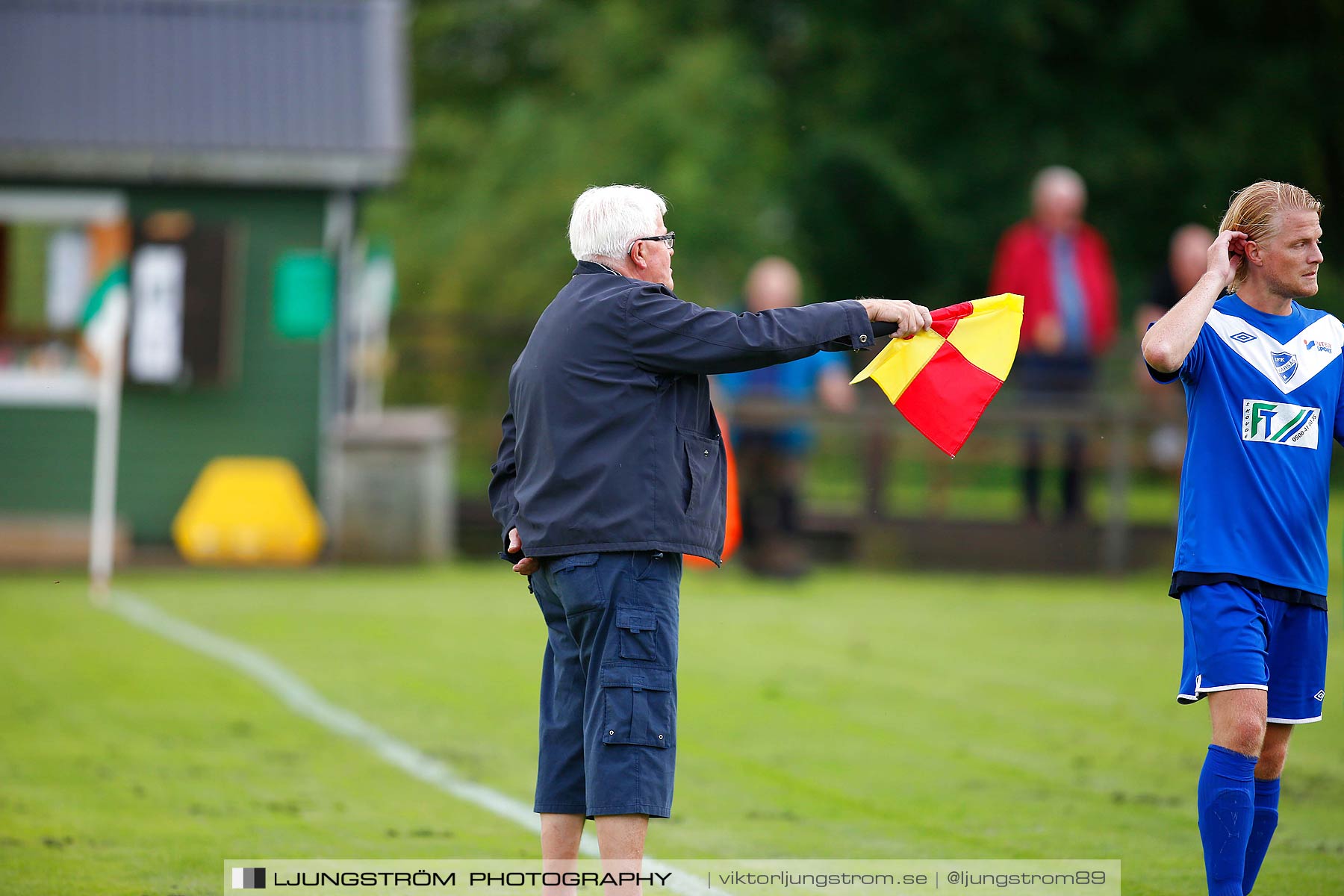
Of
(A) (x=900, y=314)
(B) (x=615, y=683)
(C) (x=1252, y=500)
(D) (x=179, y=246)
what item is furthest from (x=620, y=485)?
(D) (x=179, y=246)

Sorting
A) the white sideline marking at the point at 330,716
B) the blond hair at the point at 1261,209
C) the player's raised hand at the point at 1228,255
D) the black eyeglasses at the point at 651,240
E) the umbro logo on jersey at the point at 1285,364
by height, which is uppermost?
the blond hair at the point at 1261,209

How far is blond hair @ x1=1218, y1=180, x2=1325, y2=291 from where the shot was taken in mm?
5270

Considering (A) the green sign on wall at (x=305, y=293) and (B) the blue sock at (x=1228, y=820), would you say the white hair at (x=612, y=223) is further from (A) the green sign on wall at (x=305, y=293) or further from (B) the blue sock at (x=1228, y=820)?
(A) the green sign on wall at (x=305, y=293)

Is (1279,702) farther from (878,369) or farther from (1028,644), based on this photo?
(1028,644)

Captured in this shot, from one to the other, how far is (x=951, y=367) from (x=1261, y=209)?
38.5 inches

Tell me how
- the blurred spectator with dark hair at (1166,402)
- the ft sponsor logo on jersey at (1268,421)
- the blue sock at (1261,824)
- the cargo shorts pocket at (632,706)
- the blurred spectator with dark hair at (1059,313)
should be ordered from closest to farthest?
the cargo shorts pocket at (632,706) < the ft sponsor logo on jersey at (1268,421) < the blue sock at (1261,824) < the blurred spectator with dark hair at (1166,402) < the blurred spectator with dark hair at (1059,313)

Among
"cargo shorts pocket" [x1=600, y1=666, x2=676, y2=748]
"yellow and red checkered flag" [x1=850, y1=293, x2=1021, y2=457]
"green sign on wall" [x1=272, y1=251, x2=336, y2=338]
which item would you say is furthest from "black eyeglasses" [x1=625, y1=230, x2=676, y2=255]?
"green sign on wall" [x1=272, y1=251, x2=336, y2=338]

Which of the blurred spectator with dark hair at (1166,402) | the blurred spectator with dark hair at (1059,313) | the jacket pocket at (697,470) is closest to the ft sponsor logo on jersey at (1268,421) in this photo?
the jacket pocket at (697,470)

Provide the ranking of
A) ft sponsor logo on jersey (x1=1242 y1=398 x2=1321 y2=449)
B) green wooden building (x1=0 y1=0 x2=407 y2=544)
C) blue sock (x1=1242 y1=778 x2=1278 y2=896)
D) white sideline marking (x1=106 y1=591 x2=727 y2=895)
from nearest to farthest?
ft sponsor logo on jersey (x1=1242 y1=398 x2=1321 y2=449), blue sock (x1=1242 y1=778 x2=1278 y2=896), white sideline marking (x1=106 y1=591 x2=727 y2=895), green wooden building (x1=0 y1=0 x2=407 y2=544)

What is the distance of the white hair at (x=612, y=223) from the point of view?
16.3ft

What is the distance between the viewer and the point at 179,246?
1656 centimetres

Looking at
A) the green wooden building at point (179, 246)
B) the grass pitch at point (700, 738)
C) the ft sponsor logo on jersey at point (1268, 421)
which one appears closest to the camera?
the ft sponsor logo on jersey at point (1268, 421)

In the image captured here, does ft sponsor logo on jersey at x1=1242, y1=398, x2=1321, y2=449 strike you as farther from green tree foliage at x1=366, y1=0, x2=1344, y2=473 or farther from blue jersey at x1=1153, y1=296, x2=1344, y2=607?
green tree foliage at x1=366, y1=0, x2=1344, y2=473

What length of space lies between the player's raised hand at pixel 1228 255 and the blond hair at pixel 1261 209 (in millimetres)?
24
